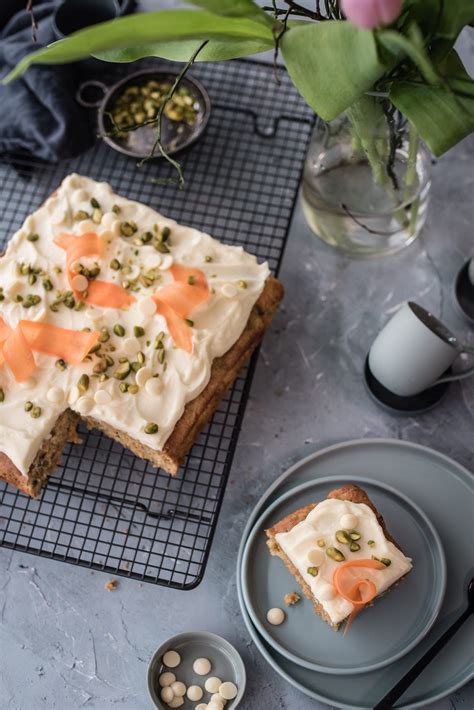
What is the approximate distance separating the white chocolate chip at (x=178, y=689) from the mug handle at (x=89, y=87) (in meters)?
2.05

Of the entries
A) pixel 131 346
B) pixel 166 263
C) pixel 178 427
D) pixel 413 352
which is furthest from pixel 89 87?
pixel 413 352

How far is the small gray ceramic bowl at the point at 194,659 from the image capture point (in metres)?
2.29

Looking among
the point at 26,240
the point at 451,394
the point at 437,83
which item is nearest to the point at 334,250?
the point at 451,394

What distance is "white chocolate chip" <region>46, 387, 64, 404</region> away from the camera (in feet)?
7.57

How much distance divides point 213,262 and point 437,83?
1.07m

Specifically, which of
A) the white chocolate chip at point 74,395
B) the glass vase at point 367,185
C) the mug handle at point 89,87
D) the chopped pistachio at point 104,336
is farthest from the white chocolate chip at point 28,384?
the mug handle at point 89,87

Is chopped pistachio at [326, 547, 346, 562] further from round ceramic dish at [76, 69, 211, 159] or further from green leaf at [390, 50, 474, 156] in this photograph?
round ceramic dish at [76, 69, 211, 159]

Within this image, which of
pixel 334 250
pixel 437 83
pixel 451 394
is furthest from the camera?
pixel 334 250

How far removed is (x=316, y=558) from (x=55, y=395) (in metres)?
0.88

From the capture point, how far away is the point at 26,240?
8.37 feet

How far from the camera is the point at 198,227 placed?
290 centimetres

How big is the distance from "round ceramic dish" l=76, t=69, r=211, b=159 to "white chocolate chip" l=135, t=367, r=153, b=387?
0.93 metres

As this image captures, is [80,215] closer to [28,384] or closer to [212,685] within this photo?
[28,384]

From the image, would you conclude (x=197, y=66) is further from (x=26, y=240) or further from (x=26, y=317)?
(x=26, y=317)
